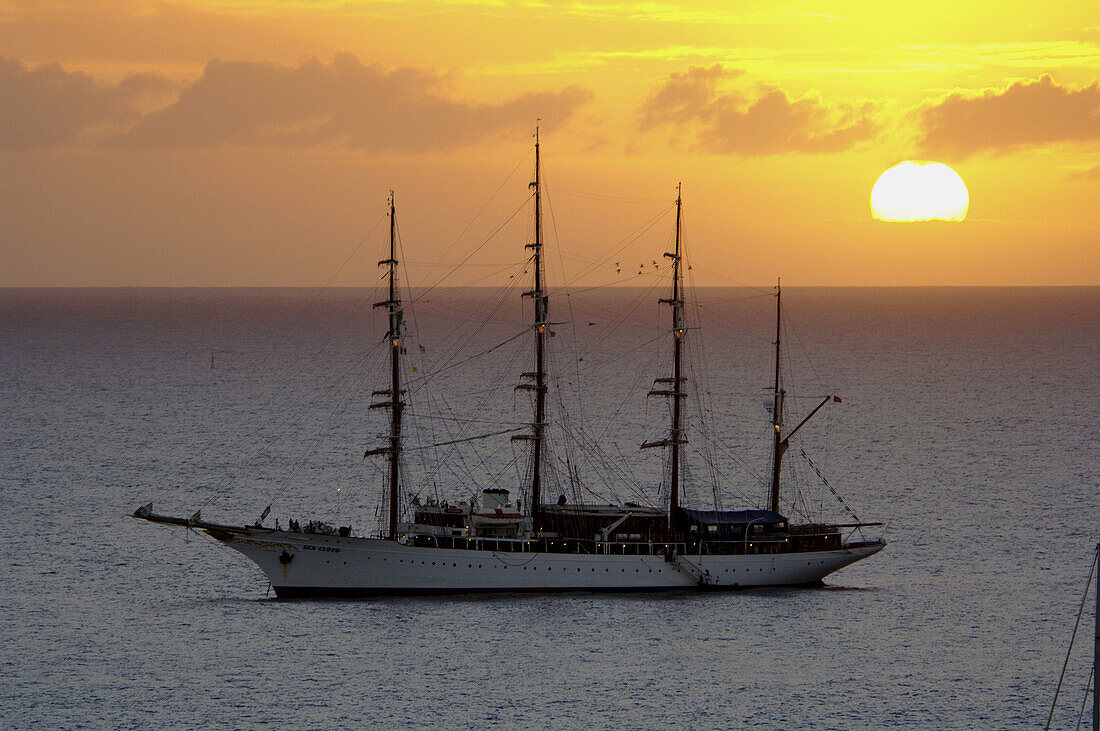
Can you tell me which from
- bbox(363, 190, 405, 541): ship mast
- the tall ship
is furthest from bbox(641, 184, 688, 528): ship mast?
bbox(363, 190, 405, 541): ship mast

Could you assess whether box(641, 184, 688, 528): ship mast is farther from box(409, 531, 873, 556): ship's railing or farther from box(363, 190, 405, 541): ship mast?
box(363, 190, 405, 541): ship mast

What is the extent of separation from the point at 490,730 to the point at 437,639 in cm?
1300

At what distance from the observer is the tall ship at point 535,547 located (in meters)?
85.7

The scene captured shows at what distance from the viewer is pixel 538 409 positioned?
93.2 m

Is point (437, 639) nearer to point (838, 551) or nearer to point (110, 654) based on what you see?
point (110, 654)

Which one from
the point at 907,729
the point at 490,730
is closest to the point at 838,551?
the point at 907,729

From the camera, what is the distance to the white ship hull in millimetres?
85500

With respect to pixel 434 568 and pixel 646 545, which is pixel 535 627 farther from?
pixel 646 545

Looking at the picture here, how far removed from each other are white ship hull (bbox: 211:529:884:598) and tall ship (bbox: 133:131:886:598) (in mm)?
60

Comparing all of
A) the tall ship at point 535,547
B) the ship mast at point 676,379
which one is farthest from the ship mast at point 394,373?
the ship mast at point 676,379

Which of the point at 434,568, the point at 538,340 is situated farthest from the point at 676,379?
the point at 434,568

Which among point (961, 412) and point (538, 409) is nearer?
point (538, 409)

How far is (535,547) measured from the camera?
8700 centimetres

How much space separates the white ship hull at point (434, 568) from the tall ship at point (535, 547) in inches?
2.4
